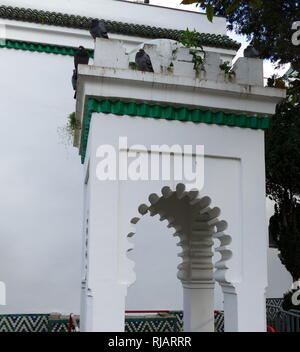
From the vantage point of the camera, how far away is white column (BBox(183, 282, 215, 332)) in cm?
518

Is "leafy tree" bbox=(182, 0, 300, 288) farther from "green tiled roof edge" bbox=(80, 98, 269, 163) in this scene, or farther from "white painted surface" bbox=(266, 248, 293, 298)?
"green tiled roof edge" bbox=(80, 98, 269, 163)

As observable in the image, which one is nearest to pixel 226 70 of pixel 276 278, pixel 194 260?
pixel 194 260

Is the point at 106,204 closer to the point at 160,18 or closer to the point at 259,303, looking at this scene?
the point at 259,303

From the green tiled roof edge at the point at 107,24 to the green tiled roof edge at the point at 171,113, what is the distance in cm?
452

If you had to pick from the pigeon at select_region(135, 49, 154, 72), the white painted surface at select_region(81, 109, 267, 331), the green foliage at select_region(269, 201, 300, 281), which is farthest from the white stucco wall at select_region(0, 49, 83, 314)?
the pigeon at select_region(135, 49, 154, 72)

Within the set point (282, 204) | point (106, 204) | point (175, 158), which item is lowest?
point (106, 204)

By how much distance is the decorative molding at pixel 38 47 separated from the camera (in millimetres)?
8211

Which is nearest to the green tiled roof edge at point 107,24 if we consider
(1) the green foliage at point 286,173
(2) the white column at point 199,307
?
(1) the green foliage at point 286,173

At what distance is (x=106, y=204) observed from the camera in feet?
12.5

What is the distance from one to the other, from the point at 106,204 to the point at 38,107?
4806 mm

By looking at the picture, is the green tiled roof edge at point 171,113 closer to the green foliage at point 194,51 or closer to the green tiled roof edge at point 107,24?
the green foliage at point 194,51
